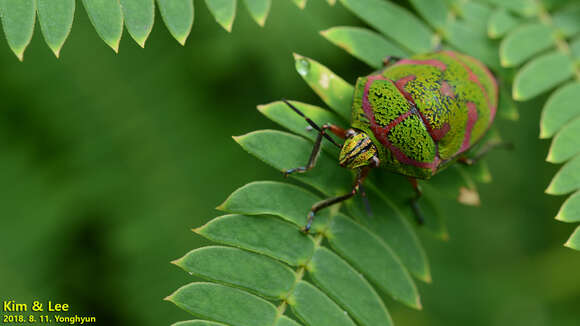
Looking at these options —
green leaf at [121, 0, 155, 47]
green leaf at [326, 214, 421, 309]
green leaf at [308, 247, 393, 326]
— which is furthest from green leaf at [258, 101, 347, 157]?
green leaf at [121, 0, 155, 47]

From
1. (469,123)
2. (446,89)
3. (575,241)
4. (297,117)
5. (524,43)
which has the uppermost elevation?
(524,43)

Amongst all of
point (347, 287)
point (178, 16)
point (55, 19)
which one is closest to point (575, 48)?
point (347, 287)

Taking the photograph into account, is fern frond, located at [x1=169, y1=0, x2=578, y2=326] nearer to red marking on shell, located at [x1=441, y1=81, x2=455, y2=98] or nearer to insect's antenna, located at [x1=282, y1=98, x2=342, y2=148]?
insect's antenna, located at [x1=282, y1=98, x2=342, y2=148]

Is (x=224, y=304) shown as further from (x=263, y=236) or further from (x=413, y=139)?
(x=413, y=139)

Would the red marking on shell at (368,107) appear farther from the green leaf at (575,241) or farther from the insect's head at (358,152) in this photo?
the green leaf at (575,241)

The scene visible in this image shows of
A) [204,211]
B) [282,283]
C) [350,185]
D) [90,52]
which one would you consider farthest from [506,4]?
[90,52]

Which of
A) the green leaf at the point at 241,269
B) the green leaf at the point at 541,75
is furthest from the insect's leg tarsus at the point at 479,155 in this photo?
the green leaf at the point at 241,269
